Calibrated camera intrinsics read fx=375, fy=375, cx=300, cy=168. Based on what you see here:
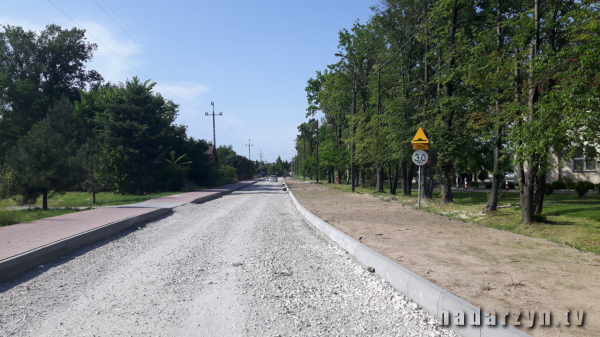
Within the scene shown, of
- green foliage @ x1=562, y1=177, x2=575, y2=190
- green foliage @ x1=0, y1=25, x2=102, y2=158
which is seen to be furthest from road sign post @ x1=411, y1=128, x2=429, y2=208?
green foliage @ x1=0, y1=25, x2=102, y2=158

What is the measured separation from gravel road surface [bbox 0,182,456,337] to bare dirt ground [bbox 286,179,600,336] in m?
0.81

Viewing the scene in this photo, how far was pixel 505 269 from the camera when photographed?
609 centimetres

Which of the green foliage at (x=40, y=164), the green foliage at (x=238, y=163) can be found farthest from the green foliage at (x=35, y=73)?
the green foliage at (x=238, y=163)

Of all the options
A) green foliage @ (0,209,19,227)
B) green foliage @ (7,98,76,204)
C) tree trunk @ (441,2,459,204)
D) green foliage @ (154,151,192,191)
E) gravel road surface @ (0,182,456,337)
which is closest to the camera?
gravel road surface @ (0,182,456,337)

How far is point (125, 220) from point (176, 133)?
103 feet

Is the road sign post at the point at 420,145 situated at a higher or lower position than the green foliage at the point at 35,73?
lower

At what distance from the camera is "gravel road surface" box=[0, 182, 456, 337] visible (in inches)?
165

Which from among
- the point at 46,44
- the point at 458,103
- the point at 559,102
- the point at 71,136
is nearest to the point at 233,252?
the point at 559,102

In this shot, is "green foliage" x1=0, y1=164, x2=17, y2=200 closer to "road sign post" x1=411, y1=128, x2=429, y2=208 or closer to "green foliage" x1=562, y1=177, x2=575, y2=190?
"road sign post" x1=411, y1=128, x2=429, y2=208

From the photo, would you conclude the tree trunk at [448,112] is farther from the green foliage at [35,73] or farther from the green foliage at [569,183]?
the green foliage at [35,73]

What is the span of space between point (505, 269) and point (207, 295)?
15.5 feet

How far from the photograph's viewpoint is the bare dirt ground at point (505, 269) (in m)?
4.25

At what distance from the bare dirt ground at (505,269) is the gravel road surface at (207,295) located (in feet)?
2.66

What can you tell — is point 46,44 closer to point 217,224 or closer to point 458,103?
point 217,224
